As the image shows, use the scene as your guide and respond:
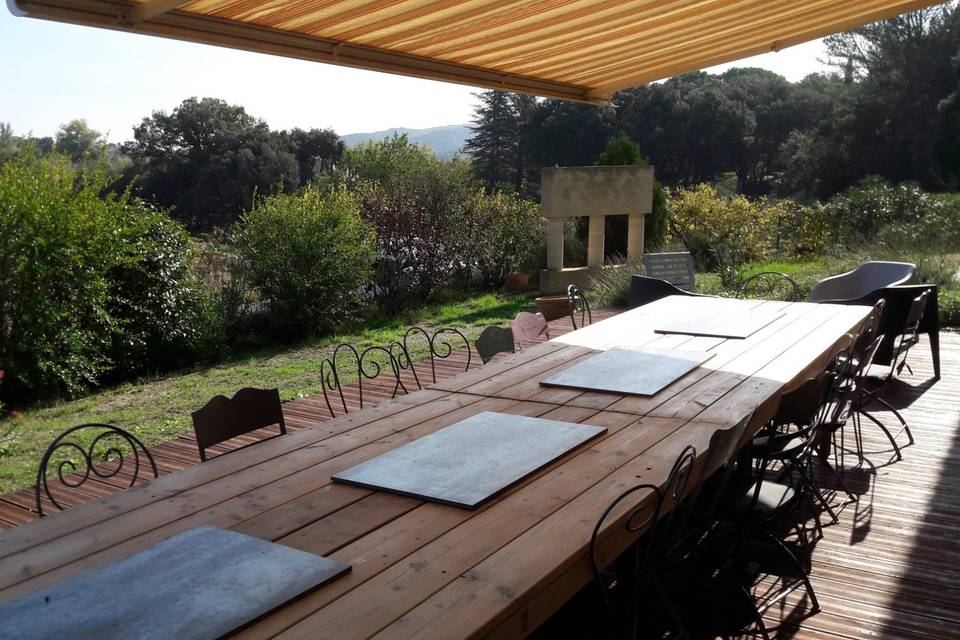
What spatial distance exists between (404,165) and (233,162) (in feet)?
30.3

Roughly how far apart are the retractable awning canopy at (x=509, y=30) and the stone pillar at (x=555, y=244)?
6.42 m

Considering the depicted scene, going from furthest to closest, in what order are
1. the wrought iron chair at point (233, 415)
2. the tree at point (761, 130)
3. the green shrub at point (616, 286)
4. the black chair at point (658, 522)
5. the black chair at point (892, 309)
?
the tree at point (761, 130)
the green shrub at point (616, 286)
the black chair at point (892, 309)
the wrought iron chair at point (233, 415)
the black chair at point (658, 522)

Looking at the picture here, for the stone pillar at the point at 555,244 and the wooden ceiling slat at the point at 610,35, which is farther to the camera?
the stone pillar at the point at 555,244

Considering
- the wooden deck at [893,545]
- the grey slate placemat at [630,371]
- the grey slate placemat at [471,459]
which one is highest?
the grey slate placemat at [630,371]

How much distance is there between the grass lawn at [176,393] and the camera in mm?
5777

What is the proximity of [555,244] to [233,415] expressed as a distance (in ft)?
32.6

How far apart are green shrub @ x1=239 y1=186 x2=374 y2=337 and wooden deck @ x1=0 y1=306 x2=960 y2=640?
5520 millimetres

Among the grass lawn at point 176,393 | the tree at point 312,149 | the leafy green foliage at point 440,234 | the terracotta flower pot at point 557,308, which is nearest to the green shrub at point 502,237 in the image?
the leafy green foliage at point 440,234

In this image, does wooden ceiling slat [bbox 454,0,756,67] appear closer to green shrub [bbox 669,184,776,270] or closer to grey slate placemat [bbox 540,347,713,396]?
grey slate placemat [bbox 540,347,713,396]

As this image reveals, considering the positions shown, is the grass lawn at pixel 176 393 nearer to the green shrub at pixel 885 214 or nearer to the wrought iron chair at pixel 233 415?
the wrought iron chair at pixel 233 415

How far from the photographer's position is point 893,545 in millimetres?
3359

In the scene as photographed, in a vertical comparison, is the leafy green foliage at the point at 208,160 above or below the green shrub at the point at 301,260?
above

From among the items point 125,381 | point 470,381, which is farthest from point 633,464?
point 125,381

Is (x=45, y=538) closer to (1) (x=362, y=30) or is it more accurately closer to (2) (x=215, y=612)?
(2) (x=215, y=612)
